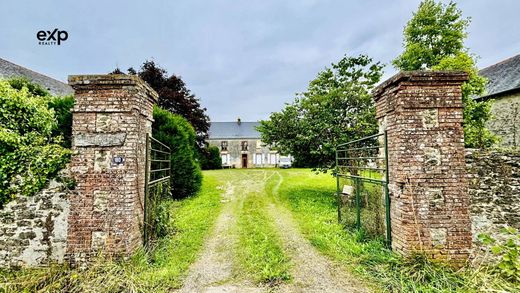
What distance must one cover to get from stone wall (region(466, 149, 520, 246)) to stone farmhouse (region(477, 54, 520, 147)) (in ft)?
43.7

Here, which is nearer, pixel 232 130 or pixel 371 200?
pixel 371 200

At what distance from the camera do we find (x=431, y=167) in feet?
12.1

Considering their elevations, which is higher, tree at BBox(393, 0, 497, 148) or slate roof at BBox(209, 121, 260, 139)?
tree at BBox(393, 0, 497, 148)

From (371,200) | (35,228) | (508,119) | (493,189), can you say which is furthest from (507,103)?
(35,228)

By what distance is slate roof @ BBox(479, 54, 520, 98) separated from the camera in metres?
14.2

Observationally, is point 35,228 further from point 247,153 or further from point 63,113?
point 247,153

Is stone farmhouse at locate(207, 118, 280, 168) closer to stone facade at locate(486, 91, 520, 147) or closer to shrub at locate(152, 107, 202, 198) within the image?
stone facade at locate(486, 91, 520, 147)

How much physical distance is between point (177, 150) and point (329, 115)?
244 inches

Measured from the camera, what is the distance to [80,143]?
381 cm

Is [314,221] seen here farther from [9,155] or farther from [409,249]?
[9,155]

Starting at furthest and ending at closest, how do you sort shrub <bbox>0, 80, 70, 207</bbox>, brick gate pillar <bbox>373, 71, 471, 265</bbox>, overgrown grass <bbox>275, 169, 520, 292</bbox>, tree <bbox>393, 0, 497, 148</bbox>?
tree <bbox>393, 0, 497, 148</bbox> < shrub <bbox>0, 80, 70, 207</bbox> < brick gate pillar <bbox>373, 71, 471, 265</bbox> < overgrown grass <bbox>275, 169, 520, 292</bbox>

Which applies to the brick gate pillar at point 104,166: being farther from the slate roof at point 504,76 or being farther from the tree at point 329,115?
the slate roof at point 504,76

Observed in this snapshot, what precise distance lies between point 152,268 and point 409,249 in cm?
400

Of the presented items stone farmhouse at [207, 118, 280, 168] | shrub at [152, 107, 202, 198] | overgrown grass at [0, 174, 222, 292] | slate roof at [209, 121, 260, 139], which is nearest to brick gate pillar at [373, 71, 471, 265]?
overgrown grass at [0, 174, 222, 292]
